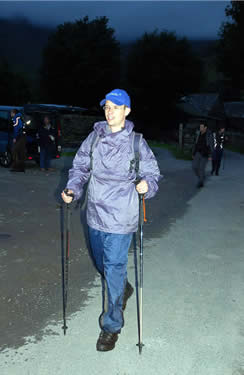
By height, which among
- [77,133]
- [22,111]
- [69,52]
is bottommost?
[77,133]

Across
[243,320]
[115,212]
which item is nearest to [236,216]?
[243,320]

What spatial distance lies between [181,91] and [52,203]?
44.5m

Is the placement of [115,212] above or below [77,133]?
above

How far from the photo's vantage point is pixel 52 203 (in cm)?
995

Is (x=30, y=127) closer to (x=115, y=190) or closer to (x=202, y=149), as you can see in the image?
(x=202, y=149)

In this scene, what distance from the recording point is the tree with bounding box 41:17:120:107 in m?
48.7

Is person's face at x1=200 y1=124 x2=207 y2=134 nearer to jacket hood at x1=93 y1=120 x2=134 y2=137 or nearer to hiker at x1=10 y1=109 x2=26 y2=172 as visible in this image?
hiker at x1=10 y1=109 x2=26 y2=172

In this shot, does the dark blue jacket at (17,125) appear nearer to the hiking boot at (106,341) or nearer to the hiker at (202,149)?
the hiker at (202,149)

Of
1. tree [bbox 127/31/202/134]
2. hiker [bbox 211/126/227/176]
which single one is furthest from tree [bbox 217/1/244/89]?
hiker [bbox 211/126/227/176]

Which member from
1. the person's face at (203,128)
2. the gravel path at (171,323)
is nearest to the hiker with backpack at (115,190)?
the gravel path at (171,323)

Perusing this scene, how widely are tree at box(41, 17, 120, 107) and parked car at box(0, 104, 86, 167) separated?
31658 mm

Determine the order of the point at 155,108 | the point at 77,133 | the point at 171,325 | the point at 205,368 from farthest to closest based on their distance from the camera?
1. the point at 155,108
2. the point at 77,133
3. the point at 171,325
4. the point at 205,368

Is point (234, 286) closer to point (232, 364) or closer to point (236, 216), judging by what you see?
point (232, 364)

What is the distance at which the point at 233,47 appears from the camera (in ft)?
135
